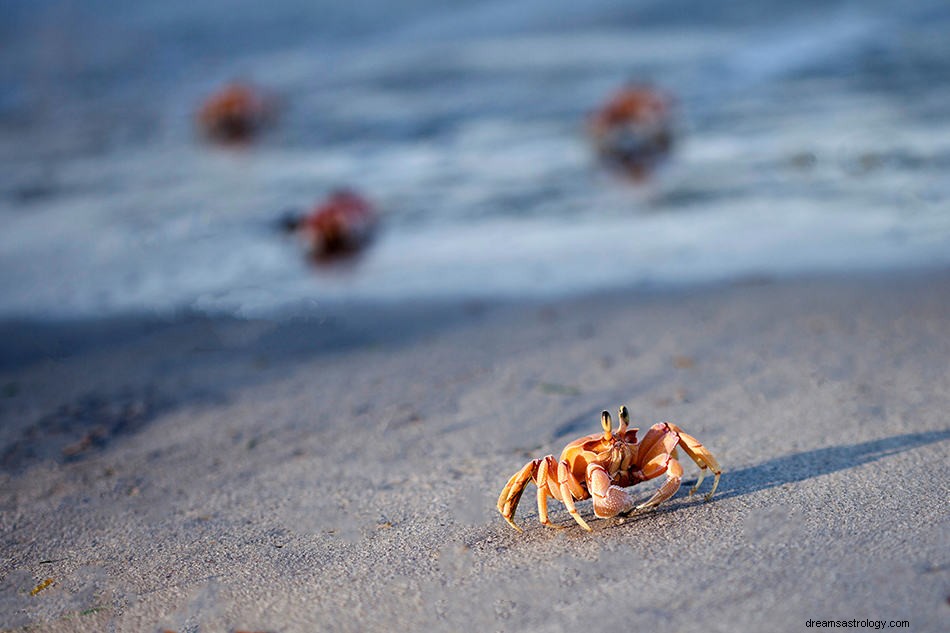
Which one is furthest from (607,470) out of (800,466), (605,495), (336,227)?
(336,227)

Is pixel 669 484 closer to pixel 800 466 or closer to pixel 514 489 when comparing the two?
pixel 514 489

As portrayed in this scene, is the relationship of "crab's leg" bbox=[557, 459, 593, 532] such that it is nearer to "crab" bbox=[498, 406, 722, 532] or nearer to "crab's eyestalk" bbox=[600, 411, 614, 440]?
"crab" bbox=[498, 406, 722, 532]

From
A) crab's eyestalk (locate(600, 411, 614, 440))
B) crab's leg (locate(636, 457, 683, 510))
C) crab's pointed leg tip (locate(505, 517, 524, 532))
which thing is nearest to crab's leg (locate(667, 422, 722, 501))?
crab's leg (locate(636, 457, 683, 510))

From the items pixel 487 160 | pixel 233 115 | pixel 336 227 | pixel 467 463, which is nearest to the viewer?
pixel 467 463

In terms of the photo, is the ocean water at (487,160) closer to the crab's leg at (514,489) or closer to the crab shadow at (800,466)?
the crab shadow at (800,466)

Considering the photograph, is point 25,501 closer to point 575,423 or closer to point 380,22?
point 575,423
